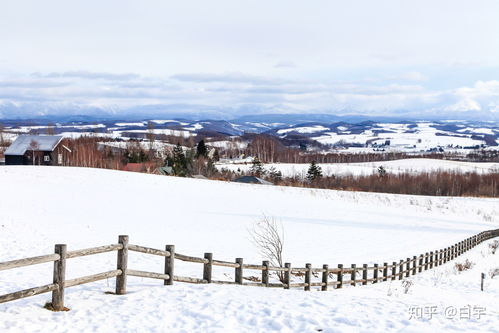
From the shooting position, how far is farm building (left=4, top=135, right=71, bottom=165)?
266ft

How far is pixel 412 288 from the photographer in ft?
57.0

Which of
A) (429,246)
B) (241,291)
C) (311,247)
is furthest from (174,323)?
(429,246)

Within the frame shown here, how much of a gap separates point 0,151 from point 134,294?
4977 inches

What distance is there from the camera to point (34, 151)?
81.4m

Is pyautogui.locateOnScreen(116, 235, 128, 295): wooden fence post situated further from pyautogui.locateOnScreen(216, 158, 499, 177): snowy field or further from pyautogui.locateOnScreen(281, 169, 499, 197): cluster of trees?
pyautogui.locateOnScreen(216, 158, 499, 177): snowy field

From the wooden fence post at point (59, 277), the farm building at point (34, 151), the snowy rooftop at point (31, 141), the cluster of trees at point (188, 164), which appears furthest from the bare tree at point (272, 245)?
the cluster of trees at point (188, 164)

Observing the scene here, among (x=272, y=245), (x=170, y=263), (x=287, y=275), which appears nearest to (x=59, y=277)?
(x=170, y=263)

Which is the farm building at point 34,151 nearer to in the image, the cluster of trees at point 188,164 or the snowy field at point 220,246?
the cluster of trees at point 188,164

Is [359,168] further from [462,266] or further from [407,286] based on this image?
[407,286]

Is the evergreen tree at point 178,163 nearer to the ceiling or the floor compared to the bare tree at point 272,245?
nearer to the ceiling

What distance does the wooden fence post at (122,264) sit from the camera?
10.4 m

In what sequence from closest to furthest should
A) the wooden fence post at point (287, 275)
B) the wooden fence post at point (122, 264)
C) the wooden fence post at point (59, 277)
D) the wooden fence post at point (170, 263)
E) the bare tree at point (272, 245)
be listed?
the wooden fence post at point (59, 277) < the wooden fence post at point (122, 264) < the wooden fence post at point (170, 263) < the wooden fence post at point (287, 275) < the bare tree at point (272, 245)

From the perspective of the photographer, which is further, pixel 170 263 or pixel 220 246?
pixel 220 246

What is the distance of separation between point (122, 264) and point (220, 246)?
17.9 m
